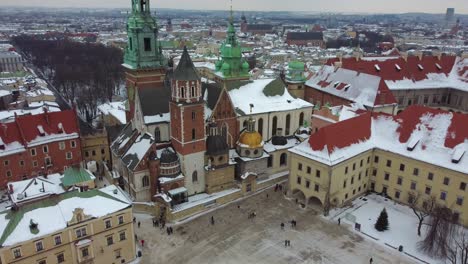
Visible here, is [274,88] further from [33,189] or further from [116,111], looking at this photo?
[33,189]

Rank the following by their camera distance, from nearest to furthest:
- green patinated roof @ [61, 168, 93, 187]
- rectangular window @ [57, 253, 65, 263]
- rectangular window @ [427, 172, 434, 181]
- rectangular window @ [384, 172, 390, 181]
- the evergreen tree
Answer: rectangular window @ [57, 253, 65, 263] → the evergreen tree → rectangular window @ [427, 172, 434, 181] → green patinated roof @ [61, 168, 93, 187] → rectangular window @ [384, 172, 390, 181]

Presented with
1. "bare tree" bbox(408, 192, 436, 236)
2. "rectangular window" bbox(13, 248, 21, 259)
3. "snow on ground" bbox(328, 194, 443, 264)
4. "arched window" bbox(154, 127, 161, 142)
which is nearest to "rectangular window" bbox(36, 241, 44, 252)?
"rectangular window" bbox(13, 248, 21, 259)

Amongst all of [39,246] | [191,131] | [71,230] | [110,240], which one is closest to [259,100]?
[191,131]

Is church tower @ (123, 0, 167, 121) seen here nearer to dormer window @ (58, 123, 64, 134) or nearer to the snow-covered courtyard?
dormer window @ (58, 123, 64, 134)

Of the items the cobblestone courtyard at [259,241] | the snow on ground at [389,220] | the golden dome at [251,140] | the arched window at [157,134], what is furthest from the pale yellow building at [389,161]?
the arched window at [157,134]

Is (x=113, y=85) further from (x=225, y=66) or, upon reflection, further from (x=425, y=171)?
(x=425, y=171)

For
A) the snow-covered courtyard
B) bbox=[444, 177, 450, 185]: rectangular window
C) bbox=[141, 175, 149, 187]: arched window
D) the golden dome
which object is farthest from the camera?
the golden dome

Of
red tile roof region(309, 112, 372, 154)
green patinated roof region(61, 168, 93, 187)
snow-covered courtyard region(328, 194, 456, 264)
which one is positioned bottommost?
snow-covered courtyard region(328, 194, 456, 264)
